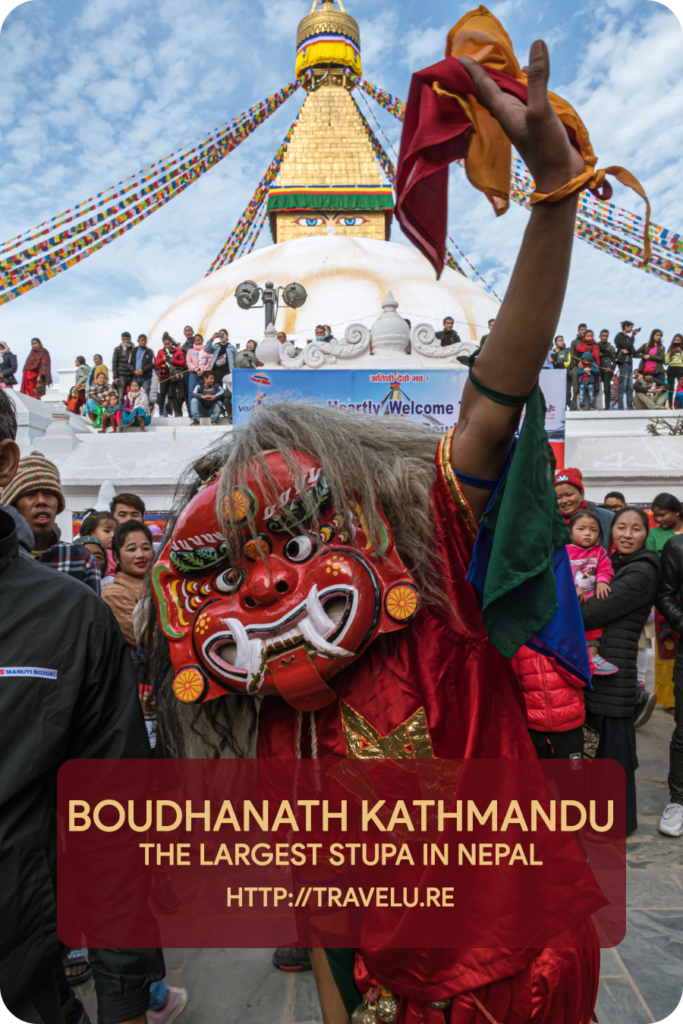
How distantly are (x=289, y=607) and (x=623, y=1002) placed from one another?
1939mm

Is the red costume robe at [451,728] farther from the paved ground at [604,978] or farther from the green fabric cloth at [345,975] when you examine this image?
the paved ground at [604,978]

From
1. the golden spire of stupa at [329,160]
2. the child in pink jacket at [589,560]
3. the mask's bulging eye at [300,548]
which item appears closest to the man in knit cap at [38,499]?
the mask's bulging eye at [300,548]

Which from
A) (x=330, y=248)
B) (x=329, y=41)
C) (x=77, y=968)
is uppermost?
(x=329, y=41)

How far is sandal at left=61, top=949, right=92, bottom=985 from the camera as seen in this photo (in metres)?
2.39

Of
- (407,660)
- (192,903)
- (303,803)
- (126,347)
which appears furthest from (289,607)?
(126,347)

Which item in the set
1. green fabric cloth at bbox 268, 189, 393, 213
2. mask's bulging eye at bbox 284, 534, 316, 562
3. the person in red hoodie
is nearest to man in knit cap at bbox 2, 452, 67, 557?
mask's bulging eye at bbox 284, 534, 316, 562

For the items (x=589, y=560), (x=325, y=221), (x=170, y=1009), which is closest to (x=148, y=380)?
(x=589, y=560)

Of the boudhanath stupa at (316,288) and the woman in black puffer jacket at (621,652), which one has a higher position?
the boudhanath stupa at (316,288)

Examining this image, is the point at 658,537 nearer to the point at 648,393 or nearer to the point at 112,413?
the point at 648,393

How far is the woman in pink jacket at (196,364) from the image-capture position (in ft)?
38.3

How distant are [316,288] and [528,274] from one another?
19733 millimetres

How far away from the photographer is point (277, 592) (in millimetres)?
1188

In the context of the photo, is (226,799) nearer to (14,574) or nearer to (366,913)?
(366,913)

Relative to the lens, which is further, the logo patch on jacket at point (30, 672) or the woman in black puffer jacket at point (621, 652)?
the woman in black puffer jacket at point (621, 652)
